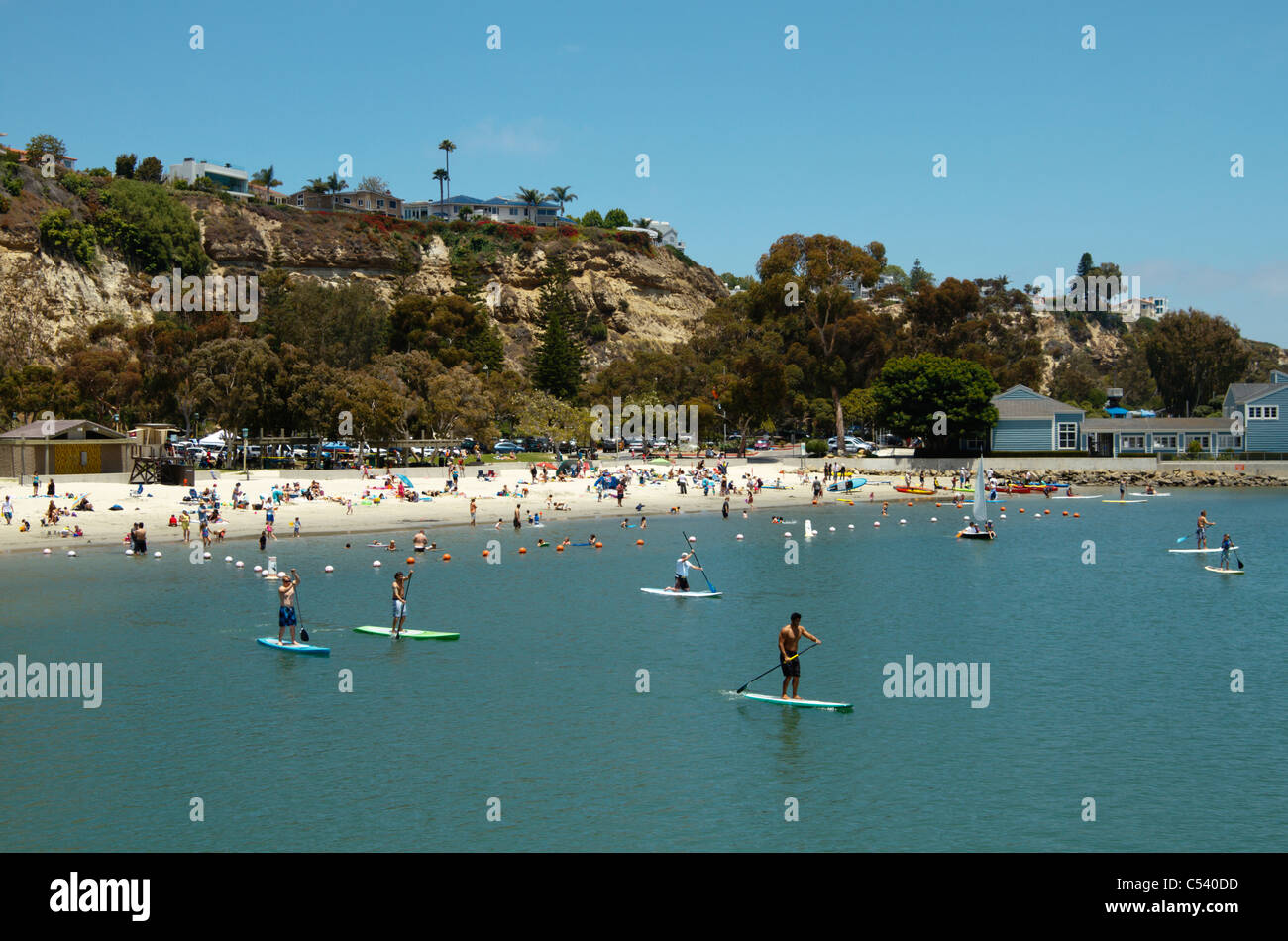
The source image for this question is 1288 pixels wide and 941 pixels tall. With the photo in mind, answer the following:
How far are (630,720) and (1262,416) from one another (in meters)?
93.3

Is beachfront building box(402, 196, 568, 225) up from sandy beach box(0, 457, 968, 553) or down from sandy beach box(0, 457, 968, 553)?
up

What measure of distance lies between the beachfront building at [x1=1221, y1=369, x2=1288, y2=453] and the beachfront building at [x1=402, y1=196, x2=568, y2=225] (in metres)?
109

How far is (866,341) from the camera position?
106625 mm

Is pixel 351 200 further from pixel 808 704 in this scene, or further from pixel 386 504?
pixel 808 704

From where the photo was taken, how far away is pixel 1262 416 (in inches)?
3802

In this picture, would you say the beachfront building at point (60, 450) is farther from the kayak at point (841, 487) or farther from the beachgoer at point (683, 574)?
the kayak at point (841, 487)

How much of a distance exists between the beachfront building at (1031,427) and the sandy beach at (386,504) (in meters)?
18.5

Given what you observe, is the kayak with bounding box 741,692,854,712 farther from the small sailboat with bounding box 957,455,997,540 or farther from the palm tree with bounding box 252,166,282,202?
the palm tree with bounding box 252,166,282,202

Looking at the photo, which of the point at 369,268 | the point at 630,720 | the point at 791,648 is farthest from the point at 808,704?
the point at 369,268

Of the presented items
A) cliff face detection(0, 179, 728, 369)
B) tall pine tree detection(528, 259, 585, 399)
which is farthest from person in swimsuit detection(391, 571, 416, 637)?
cliff face detection(0, 179, 728, 369)

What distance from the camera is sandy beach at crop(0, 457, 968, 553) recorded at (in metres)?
50.5

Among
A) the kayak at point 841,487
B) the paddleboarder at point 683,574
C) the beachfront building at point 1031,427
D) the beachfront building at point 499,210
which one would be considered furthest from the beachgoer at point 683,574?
the beachfront building at point 499,210
